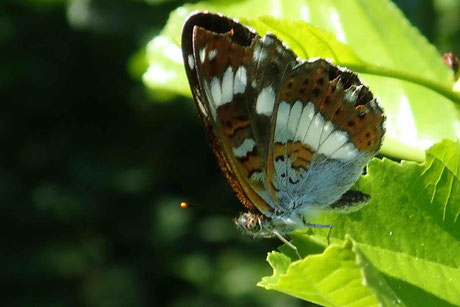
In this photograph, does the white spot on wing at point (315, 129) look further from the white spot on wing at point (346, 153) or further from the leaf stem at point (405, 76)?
the leaf stem at point (405, 76)

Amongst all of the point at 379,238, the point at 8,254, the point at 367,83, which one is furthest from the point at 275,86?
the point at 8,254

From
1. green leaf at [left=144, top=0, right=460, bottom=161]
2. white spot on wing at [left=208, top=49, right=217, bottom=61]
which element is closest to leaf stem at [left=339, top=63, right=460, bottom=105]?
green leaf at [left=144, top=0, right=460, bottom=161]

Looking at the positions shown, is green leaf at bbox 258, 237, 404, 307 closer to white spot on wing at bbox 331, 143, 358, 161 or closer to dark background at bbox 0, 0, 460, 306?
white spot on wing at bbox 331, 143, 358, 161

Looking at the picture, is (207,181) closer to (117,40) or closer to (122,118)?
(122,118)

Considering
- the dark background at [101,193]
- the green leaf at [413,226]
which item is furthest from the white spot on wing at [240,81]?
the dark background at [101,193]

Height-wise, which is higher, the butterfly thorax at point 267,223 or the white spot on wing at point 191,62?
the white spot on wing at point 191,62

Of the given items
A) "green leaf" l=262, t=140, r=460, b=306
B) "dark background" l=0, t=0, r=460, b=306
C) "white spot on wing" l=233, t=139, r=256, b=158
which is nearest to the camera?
"green leaf" l=262, t=140, r=460, b=306
